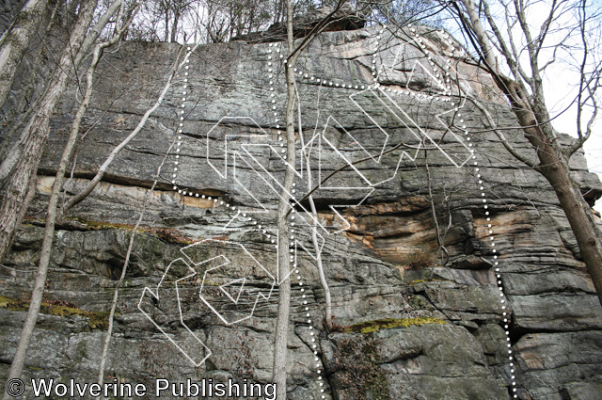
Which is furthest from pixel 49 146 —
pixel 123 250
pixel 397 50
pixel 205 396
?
pixel 397 50

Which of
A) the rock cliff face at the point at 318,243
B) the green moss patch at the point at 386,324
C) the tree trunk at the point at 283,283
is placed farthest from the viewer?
the green moss patch at the point at 386,324

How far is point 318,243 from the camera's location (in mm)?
9977

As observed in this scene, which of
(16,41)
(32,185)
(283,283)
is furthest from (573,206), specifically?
(16,41)

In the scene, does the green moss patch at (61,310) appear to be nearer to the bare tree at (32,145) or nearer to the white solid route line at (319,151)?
the bare tree at (32,145)

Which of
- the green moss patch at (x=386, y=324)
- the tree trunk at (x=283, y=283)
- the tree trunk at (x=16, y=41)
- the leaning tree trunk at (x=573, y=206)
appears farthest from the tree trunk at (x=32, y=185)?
the leaning tree trunk at (x=573, y=206)

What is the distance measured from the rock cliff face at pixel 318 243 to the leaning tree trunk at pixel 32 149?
98 cm

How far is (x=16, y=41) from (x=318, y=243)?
23.4 ft

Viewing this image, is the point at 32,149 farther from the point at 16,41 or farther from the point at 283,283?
the point at 283,283

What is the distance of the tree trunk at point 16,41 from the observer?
7.76m

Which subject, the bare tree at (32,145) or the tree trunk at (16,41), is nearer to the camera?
the bare tree at (32,145)

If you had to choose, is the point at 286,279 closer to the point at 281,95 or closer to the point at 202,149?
the point at 202,149

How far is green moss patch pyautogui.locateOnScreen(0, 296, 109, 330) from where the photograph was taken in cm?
734

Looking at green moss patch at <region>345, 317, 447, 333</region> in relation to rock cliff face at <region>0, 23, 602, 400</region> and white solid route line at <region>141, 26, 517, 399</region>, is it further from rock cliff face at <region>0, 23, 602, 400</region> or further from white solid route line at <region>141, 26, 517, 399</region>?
white solid route line at <region>141, 26, 517, 399</region>

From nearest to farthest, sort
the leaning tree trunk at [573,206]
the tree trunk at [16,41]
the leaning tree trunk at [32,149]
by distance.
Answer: the leaning tree trunk at [32,149]
the leaning tree trunk at [573,206]
the tree trunk at [16,41]
